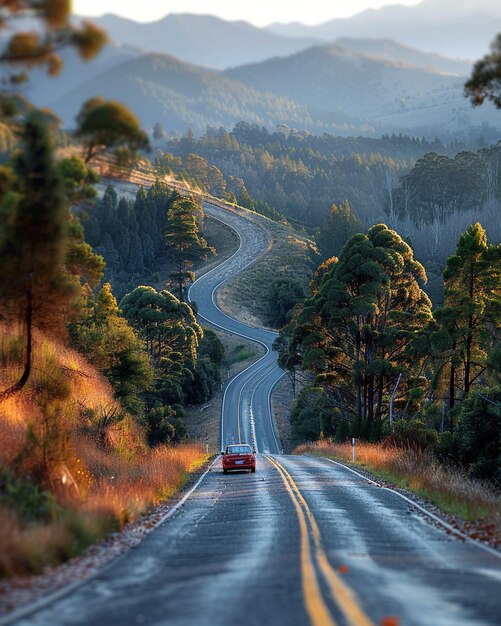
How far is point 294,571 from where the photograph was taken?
10.8 metres

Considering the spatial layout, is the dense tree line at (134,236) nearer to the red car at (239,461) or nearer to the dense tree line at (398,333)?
the dense tree line at (398,333)

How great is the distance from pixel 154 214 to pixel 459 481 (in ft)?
345

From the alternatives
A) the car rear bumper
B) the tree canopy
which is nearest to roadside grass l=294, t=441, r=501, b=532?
the car rear bumper

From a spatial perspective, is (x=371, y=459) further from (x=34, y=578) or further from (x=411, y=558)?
(x=34, y=578)

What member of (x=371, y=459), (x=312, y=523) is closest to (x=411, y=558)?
(x=312, y=523)

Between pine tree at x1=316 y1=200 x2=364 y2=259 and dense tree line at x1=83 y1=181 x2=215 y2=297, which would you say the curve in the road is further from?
pine tree at x1=316 y1=200 x2=364 y2=259

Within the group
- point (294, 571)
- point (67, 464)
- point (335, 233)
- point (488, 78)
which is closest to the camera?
point (294, 571)

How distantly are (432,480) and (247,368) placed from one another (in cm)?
6607

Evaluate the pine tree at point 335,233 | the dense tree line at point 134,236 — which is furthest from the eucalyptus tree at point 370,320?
the pine tree at point 335,233

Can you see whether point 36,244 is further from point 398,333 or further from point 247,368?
point 247,368

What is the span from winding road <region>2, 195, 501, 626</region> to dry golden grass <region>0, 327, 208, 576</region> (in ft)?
3.04

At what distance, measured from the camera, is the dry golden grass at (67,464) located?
12.0 m

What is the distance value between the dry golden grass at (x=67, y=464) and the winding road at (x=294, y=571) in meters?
0.93

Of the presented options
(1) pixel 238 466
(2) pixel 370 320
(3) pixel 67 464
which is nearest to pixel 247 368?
(2) pixel 370 320
